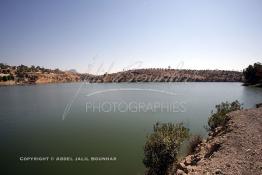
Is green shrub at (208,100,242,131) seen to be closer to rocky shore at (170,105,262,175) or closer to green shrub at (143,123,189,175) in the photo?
rocky shore at (170,105,262,175)

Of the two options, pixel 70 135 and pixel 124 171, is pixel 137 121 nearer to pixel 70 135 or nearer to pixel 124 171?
pixel 70 135

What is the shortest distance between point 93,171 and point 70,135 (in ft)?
42.4

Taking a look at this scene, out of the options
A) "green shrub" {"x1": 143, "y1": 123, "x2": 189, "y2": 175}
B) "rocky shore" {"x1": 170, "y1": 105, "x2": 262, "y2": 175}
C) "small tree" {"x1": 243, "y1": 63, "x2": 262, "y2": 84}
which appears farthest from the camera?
"small tree" {"x1": 243, "y1": 63, "x2": 262, "y2": 84}

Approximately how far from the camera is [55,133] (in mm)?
33719

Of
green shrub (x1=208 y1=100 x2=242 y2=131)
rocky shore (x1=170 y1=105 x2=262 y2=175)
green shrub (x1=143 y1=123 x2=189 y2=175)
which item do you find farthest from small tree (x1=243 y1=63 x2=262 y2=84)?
green shrub (x1=143 y1=123 x2=189 y2=175)

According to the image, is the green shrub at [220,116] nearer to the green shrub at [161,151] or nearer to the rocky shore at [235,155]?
the rocky shore at [235,155]

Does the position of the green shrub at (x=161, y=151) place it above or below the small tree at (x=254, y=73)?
below

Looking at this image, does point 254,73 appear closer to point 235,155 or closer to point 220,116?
point 220,116

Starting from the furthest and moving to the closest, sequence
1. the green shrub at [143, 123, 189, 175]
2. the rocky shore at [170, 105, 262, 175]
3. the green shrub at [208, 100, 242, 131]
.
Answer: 1. the green shrub at [208, 100, 242, 131]
2. the green shrub at [143, 123, 189, 175]
3. the rocky shore at [170, 105, 262, 175]

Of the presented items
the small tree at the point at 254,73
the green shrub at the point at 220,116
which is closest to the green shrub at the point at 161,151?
the green shrub at the point at 220,116

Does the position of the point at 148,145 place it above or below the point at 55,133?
above

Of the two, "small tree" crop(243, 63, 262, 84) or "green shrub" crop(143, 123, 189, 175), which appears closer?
"green shrub" crop(143, 123, 189, 175)

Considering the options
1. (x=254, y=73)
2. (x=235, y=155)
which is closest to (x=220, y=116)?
(x=235, y=155)

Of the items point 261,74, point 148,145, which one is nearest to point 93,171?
point 148,145
